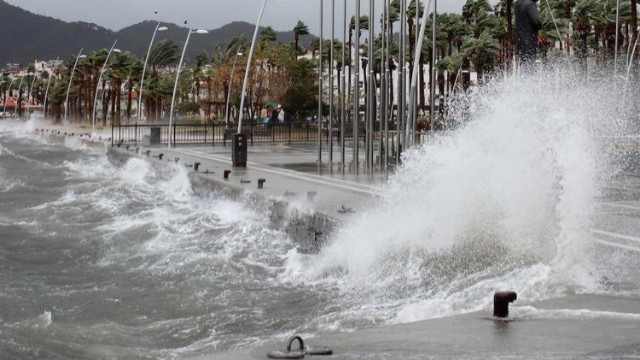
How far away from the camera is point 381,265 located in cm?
1378

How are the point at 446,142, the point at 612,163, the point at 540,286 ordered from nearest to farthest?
the point at 540,286
the point at 446,142
the point at 612,163

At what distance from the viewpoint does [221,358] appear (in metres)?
7.36

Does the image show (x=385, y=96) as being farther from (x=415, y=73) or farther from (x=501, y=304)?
(x=501, y=304)

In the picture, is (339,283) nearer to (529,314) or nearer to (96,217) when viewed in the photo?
(529,314)

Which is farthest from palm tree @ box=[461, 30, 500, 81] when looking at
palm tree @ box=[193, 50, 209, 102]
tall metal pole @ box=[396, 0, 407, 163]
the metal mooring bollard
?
the metal mooring bollard

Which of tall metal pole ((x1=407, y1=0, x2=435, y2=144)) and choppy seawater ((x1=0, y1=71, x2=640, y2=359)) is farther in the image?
tall metal pole ((x1=407, y1=0, x2=435, y2=144))

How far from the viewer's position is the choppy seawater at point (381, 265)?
10.7m

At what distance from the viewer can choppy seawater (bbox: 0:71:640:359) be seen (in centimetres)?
1066

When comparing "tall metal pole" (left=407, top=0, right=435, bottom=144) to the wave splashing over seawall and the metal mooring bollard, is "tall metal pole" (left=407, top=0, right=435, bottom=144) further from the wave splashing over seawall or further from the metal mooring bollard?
the metal mooring bollard

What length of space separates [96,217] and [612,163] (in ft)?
45.5

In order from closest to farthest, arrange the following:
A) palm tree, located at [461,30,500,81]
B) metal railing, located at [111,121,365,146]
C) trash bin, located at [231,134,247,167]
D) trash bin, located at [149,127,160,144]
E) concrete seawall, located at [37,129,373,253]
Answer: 1. concrete seawall, located at [37,129,373,253]
2. trash bin, located at [231,134,247,167]
3. trash bin, located at [149,127,160,144]
4. metal railing, located at [111,121,365,146]
5. palm tree, located at [461,30,500,81]

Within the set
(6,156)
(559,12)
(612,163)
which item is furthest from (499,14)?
(612,163)

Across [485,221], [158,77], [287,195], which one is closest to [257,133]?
[287,195]

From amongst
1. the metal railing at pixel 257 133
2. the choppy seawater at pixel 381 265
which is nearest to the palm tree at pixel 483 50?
the metal railing at pixel 257 133
